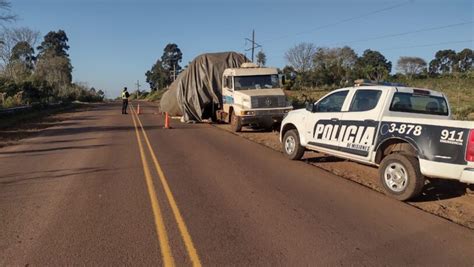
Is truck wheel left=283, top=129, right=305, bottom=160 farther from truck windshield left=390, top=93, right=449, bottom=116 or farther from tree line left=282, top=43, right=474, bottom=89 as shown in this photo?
tree line left=282, top=43, right=474, bottom=89

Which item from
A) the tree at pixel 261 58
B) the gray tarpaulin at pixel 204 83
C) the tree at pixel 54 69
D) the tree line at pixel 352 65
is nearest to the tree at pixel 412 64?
the tree line at pixel 352 65

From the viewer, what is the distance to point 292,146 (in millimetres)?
11805

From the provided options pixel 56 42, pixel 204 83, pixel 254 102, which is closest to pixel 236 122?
pixel 254 102

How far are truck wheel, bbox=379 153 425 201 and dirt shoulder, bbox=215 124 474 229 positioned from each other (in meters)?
0.24

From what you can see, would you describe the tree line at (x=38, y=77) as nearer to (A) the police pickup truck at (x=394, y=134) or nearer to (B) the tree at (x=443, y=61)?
(A) the police pickup truck at (x=394, y=134)

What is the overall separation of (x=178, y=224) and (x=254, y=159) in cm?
586

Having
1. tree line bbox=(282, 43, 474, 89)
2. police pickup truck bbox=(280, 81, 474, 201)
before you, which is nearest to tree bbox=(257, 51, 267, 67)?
tree line bbox=(282, 43, 474, 89)

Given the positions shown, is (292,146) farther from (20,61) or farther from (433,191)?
(20,61)

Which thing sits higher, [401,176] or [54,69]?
[54,69]

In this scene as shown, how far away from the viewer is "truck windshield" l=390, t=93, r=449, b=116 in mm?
8859

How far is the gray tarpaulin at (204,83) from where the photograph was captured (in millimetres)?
23812

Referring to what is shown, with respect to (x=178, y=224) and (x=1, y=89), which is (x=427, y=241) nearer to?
(x=178, y=224)

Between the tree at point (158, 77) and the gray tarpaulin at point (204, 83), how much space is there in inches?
4440

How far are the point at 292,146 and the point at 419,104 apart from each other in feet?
12.0
